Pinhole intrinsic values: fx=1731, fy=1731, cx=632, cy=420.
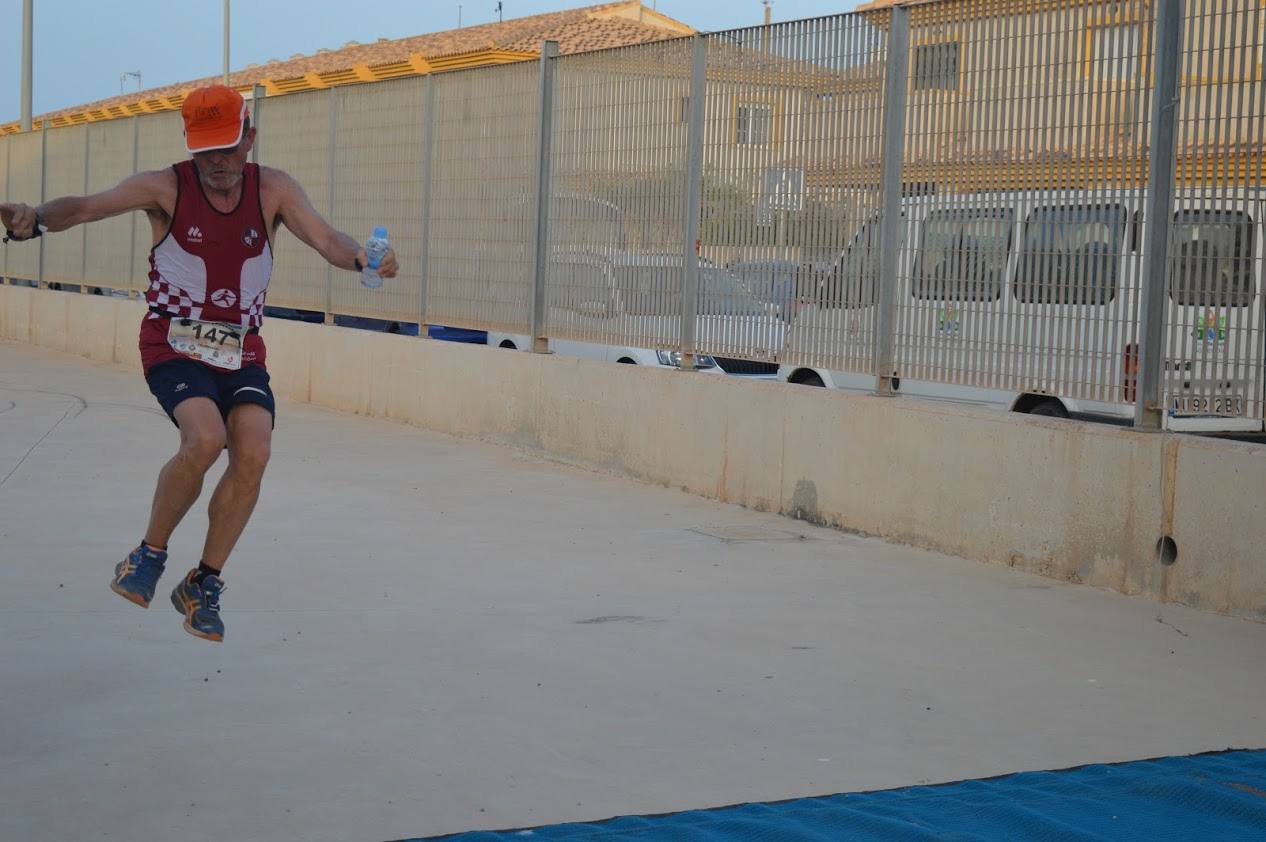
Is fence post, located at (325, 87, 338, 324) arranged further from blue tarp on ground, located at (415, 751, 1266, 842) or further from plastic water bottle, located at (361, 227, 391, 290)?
blue tarp on ground, located at (415, 751, 1266, 842)

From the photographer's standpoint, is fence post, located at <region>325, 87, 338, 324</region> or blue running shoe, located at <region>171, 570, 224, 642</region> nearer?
blue running shoe, located at <region>171, 570, 224, 642</region>

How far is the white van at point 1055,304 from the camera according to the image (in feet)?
26.0

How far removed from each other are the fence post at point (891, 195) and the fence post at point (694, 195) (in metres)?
2.03

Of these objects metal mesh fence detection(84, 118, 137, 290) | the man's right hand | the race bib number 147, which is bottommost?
the race bib number 147

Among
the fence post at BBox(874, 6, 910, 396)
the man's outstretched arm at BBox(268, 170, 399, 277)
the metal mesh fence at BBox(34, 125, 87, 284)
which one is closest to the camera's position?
the man's outstretched arm at BBox(268, 170, 399, 277)

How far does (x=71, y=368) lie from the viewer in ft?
74.0

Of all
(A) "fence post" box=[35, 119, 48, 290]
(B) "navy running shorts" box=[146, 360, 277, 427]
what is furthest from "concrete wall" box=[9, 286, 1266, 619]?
(A) "fence post" box=[35, 119, 48, 290]

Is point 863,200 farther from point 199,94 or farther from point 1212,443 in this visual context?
point 199,94

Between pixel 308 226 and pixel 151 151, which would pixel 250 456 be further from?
pixel 151 151

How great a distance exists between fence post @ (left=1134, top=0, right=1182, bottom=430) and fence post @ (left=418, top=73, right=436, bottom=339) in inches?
339

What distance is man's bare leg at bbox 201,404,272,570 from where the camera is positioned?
6074 millimetres

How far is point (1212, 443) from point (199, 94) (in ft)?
15.6

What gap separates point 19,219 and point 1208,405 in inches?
210

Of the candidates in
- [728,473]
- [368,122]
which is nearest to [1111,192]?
[728,473]
